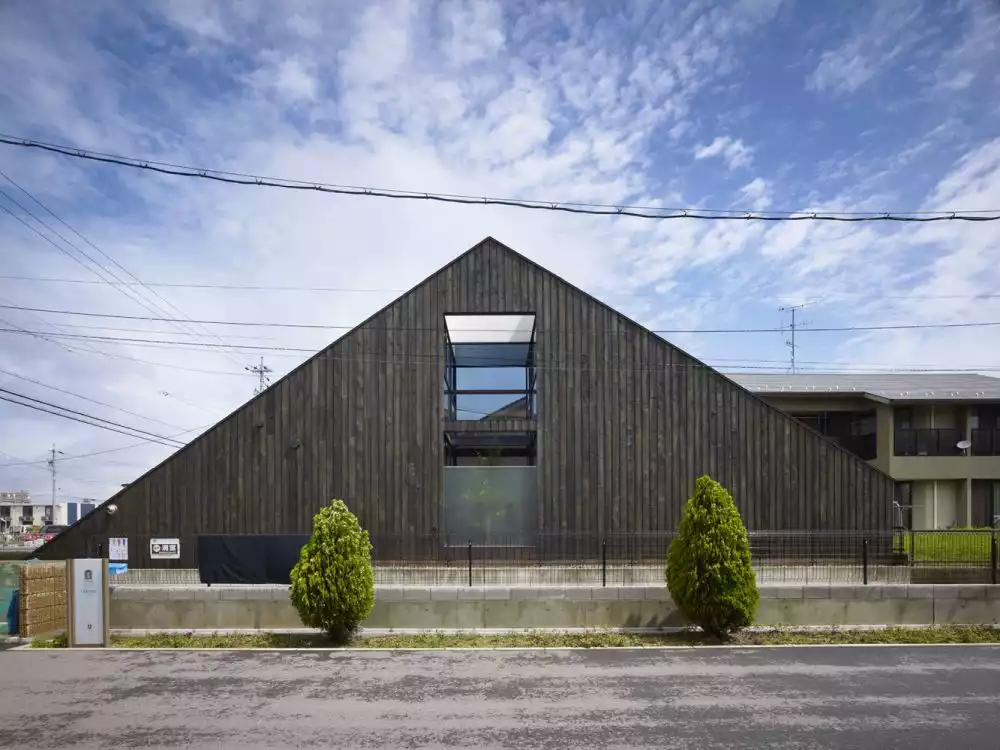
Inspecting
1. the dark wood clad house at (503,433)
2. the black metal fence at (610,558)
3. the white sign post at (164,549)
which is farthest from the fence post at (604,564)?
the white sign post at (164,549)

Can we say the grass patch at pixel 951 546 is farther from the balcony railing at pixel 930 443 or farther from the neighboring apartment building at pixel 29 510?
the neighboring apartment building at pixel 29 510

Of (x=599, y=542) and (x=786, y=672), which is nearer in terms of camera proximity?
(x=786, y=672)

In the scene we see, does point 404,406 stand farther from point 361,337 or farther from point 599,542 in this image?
point 599,542

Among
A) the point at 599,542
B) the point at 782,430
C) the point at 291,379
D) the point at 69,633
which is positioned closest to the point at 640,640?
the point at 599,542

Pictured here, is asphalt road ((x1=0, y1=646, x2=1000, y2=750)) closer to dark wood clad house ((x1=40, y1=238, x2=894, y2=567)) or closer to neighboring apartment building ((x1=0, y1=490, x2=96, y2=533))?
dark wood clad house ((x1=40, y1=238, x2=894, y2=567))

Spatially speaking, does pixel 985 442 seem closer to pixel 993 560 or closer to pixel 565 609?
pixel 993 560

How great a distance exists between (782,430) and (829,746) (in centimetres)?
1212

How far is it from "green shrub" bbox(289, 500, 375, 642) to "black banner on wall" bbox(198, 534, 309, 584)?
2.93 m

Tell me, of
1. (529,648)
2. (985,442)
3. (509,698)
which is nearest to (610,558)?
(529,648)

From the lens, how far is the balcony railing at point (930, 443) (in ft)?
81.9

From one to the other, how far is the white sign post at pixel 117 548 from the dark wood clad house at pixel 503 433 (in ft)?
1.93

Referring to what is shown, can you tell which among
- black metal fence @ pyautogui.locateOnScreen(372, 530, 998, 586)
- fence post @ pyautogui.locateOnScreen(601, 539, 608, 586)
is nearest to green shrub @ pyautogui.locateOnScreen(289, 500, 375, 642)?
black metal fence @ pyautogui.locateOnScreen(372, 530, 998, 586)

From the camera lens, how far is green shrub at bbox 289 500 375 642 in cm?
1087

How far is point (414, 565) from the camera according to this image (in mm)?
16812
